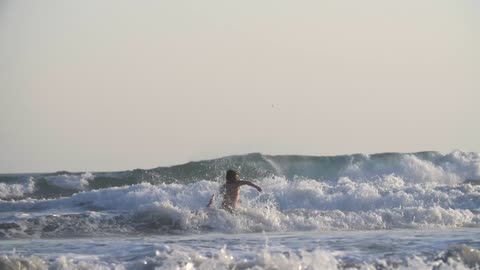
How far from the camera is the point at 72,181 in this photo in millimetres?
32188

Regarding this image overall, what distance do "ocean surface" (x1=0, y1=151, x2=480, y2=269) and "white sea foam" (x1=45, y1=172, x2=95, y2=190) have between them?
13 centimetres

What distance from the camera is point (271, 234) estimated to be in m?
16.6

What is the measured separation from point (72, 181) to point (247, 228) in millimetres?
15736

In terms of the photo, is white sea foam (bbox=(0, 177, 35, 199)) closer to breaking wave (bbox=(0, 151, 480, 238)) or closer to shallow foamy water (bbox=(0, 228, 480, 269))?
breaking wave (bbox=(0, 151, 480, 238))

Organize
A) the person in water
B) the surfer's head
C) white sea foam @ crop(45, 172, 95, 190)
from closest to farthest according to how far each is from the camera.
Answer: the person in water
the surfer's head
white sea foam @ crop(45, 172, 95, 190)

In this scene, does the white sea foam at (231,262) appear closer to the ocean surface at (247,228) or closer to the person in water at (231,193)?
the ocean surface at (247,228)

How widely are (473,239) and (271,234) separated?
11.6ft

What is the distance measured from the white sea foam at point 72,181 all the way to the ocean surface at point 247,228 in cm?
13

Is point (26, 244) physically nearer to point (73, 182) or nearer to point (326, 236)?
point (326, 236)

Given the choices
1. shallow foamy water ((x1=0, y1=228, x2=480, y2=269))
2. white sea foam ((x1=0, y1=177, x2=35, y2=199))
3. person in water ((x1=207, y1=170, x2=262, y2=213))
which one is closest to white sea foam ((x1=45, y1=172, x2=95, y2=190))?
white sea foam ((x1=0, y1=177, x2=35, y2=199))

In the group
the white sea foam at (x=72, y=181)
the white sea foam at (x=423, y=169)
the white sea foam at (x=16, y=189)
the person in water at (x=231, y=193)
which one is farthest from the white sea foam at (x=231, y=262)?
the white sea foam at (x=423, y=169)

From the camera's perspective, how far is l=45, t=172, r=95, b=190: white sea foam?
104 ft

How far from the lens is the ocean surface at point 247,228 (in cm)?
1212

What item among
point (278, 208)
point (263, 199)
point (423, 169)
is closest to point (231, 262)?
point (278, 208)
